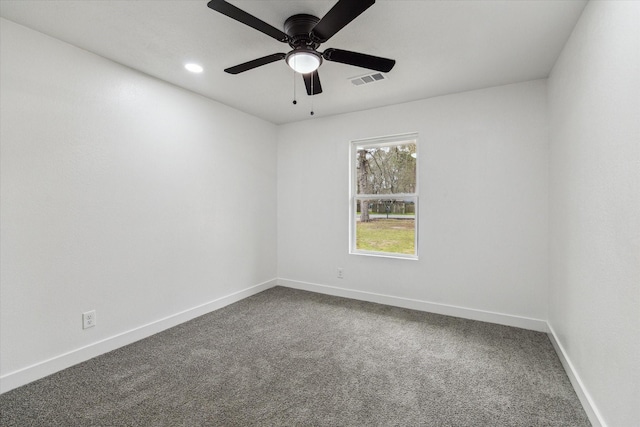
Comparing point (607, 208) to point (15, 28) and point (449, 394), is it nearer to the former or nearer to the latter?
point (449, 394)

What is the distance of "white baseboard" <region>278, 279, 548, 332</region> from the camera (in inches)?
117

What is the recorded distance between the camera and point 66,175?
7.50 ft

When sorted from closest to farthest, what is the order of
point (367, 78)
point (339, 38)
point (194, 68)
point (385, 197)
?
point (339, 38) < point (194, 68) < point (367, 78) < point (385, 197)

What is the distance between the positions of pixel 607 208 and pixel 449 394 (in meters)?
1.47

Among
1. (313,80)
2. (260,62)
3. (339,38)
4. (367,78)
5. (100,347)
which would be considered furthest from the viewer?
(367,78)

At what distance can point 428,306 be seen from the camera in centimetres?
348

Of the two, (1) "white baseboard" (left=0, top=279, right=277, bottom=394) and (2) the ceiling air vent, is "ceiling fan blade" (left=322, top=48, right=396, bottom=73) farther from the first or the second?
(1) "white baseboard" (left=0, top=279, right=277, bottom=394)

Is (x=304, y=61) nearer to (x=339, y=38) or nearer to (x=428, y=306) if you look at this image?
(x=339, y=38)

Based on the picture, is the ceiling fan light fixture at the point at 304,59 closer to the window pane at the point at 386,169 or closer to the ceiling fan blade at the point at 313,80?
the ceiling fan blade at the point at 313,80

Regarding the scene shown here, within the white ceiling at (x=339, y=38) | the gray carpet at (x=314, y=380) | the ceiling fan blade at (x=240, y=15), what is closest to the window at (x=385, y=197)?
the white ceiling at (x=339, y=38)

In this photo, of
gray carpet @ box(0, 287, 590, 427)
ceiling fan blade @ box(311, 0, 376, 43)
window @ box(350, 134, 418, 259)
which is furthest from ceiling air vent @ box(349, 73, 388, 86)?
gray carpet @ box(0, 287, 590, 427)

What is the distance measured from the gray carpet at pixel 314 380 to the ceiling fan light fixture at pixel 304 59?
2251mm

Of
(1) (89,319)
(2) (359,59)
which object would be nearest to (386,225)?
(2) (359,59)

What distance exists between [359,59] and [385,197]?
2139mm
